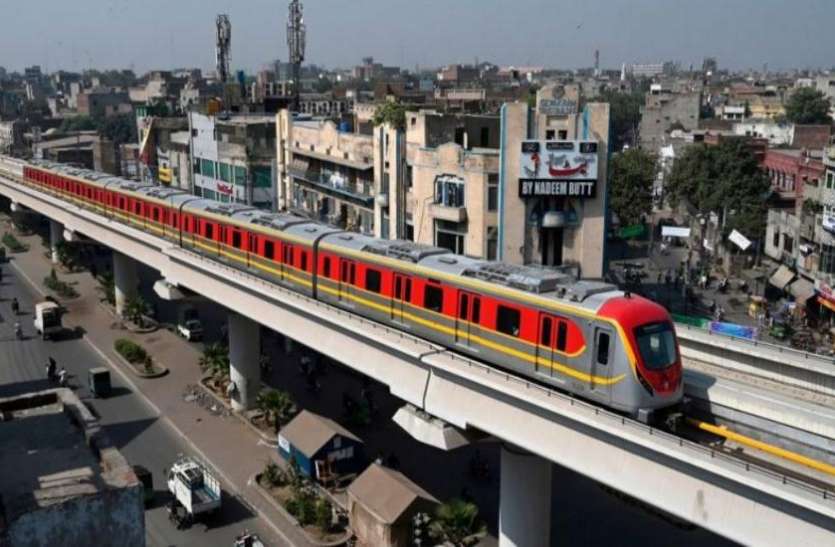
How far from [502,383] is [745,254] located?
142ft

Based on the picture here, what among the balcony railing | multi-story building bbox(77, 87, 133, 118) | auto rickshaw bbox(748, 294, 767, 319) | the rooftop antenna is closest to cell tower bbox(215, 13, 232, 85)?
the rooftop antenna

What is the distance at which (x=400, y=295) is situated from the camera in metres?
23.0

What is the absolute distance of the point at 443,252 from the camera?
23.6 metres

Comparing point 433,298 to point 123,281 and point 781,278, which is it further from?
point 123,281

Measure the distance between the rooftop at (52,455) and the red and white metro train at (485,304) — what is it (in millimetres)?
9828

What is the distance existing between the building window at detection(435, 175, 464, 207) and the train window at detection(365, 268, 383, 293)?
1335cm

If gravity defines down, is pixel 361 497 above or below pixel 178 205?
below

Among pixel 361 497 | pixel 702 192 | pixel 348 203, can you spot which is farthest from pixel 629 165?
pixel 361 497

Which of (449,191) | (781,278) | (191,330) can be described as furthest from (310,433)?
(781,278)

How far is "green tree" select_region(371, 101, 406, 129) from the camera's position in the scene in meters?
42.9

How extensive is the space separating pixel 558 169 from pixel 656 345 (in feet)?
61.8

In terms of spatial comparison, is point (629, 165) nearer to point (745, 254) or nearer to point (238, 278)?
point (745, 254)

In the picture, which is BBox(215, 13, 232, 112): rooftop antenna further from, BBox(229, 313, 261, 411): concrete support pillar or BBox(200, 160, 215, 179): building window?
BBox(229, 313, 261, 411): concrete support pillar

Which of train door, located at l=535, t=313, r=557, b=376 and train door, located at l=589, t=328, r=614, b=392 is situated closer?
train door, located at l=589, t=328, r=614, b=392
